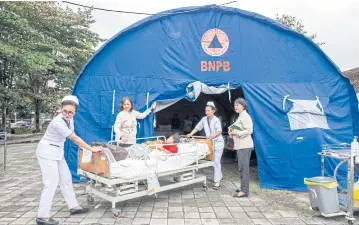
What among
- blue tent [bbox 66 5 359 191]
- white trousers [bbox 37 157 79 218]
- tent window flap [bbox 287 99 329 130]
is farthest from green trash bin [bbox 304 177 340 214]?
white trousers [bbox 37 157 79 218]

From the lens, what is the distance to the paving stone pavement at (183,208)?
486 cm

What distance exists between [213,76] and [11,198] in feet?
16.4

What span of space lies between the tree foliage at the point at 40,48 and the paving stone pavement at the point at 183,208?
32.8 ft

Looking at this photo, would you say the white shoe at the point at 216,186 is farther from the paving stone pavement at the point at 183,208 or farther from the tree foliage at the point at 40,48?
the tree foliage at the point at 40,48

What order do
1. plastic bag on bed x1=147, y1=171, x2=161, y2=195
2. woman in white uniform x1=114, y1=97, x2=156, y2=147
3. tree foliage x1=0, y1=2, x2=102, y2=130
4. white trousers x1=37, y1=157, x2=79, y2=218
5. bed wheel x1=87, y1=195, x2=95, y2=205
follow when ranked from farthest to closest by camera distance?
tree foliage x1=0, y1=2, x2=102, y2=130 → woman in white uniform x1=114, y1=97, x2=156, y2=147 → bed wheel x1=87, y1=195, x2=95, y2=205 → plastic bag on bed x1=147, y1=171, x2=161, y2=195 → white trousers x1=37, y1=157, x2=79, y2=218

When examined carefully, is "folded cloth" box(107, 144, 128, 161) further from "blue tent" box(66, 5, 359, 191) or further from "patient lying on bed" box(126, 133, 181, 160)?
"blue tent" box(66, 5, 359, 191)

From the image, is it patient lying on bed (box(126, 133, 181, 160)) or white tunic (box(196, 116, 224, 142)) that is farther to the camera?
white tunic (box(196, 116, 224, 142))

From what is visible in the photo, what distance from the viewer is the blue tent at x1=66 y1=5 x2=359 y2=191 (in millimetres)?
7168

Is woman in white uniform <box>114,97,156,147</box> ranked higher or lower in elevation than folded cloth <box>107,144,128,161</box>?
higher

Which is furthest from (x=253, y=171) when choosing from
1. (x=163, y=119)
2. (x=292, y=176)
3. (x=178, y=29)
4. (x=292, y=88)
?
(x=163, y=119)

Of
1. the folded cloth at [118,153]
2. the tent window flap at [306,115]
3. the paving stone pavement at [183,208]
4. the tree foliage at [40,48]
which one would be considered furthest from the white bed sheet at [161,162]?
the tree foliage at [40,48]

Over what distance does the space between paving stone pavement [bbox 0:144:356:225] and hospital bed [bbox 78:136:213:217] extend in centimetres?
31

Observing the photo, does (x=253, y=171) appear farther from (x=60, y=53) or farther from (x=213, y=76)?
(x=60, y=53)

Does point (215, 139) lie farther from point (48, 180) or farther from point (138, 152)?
point (48, 180)
